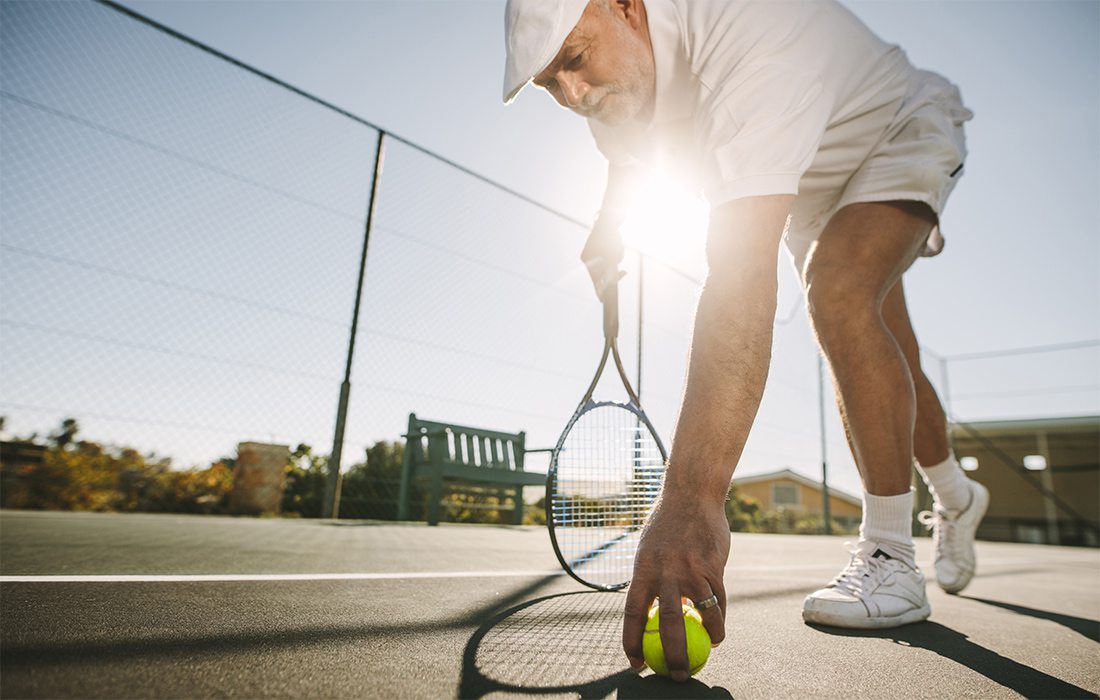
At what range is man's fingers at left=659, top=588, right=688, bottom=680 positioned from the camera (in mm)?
689

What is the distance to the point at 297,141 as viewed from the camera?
14.1 feet

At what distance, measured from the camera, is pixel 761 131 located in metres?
0.96

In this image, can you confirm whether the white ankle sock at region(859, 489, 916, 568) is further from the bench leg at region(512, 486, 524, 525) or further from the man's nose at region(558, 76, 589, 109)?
the bench leg at region(512, 486, 524, 525)

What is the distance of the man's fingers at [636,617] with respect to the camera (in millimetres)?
705

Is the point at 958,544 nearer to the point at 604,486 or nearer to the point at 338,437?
the point at 604,486

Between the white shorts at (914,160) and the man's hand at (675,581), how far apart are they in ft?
3.66

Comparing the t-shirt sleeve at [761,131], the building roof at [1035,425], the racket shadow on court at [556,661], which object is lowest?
the racket shadow on court at [556,661]

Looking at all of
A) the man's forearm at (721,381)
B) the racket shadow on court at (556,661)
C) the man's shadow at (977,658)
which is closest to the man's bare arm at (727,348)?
the man's forearm at (721,381)

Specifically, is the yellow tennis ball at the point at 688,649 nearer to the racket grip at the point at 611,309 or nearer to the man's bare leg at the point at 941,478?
the racket grip at the point at 611,309

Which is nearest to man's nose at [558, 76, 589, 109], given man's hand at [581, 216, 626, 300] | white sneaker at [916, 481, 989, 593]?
man's hand at [581, 216, 626, 300]

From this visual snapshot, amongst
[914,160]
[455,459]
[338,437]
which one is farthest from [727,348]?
[455,459]

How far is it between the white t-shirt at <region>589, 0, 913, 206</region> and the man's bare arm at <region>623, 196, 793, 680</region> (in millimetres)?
76

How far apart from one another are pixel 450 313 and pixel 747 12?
143 inches

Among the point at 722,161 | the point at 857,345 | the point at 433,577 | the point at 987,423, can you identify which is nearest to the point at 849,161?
the point at 857,345
